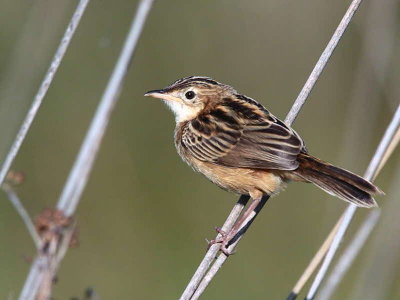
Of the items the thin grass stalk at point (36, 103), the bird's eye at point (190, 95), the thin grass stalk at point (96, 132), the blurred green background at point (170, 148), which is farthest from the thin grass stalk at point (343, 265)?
the blurred green background at point (170, 148)

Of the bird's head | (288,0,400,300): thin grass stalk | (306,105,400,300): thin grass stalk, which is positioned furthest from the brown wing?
(288,0,400,300): thin grass stalk

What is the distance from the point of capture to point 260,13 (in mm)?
9445

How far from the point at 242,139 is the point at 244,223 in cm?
58

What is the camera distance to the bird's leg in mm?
4687

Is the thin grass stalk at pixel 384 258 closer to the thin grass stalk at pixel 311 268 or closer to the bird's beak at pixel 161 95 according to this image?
the thin grass stalk at pixel 311 268

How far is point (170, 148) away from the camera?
9.45 meters

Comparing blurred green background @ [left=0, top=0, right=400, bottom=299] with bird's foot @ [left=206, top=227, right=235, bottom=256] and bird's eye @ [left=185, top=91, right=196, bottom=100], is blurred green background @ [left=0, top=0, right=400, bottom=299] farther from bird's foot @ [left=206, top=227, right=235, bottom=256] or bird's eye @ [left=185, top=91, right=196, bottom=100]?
bird's foot @ [left=206, top=227, right=235, bottom=256]

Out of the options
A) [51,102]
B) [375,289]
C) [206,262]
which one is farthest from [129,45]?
[51,102]

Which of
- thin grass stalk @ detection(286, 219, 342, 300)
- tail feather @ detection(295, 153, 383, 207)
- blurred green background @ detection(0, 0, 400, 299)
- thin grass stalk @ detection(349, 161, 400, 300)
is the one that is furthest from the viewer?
blurred green background @ detection(0, 0, 400, 299)

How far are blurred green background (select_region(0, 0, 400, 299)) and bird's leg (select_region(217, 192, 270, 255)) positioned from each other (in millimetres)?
2348

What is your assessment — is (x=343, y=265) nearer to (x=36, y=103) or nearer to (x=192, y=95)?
(x=192, y=95)

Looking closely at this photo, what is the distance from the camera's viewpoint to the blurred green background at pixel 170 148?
817 centimetres

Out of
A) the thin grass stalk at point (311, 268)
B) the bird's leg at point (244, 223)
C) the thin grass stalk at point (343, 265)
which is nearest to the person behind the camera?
the thin grass stalk at point (311, 268)

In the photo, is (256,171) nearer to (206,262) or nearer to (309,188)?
(206,262)
